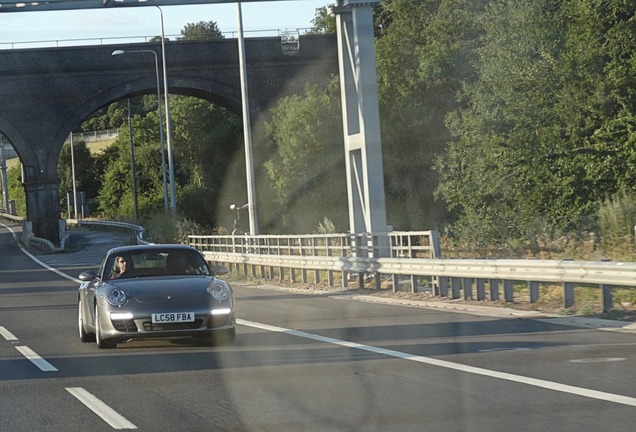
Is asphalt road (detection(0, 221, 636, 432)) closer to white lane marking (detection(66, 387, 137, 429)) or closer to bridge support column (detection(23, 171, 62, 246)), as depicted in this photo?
white lane marking (detection(66, 387, 137, 429))

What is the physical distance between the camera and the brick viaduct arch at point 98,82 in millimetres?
67562

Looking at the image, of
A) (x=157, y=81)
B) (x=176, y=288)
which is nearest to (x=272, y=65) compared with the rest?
(x=157, y=81)

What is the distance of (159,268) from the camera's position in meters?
14.8

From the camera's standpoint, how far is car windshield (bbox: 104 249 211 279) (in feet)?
47.7

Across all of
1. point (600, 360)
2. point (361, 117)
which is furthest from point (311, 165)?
point (600, 360)

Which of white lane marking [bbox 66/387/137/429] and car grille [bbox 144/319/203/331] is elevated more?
car grille [bbox 144/319/203/331]

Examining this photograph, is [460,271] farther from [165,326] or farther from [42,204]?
[42,204]

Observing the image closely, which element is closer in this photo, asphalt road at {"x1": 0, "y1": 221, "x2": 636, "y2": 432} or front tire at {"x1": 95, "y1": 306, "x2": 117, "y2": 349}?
asphalt road at {"x1": 0, "y1": 221, "x2": 636, "y2": 432}

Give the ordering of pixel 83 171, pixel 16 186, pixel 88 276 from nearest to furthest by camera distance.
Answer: pixel 88 276 → pixel 83 171 → pixel 16 186

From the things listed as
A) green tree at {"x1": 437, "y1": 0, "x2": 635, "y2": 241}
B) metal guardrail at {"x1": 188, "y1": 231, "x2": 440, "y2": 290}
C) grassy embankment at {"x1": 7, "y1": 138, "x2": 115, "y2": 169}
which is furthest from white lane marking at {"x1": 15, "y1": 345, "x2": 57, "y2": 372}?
grassy embankment at {"x1": 7, "y1": 138, "x2": 115, "y2": 169}

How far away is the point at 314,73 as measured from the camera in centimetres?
6944

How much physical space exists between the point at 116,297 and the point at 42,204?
2243 inches

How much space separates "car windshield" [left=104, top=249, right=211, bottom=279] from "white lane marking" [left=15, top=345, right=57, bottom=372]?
4.32 ft

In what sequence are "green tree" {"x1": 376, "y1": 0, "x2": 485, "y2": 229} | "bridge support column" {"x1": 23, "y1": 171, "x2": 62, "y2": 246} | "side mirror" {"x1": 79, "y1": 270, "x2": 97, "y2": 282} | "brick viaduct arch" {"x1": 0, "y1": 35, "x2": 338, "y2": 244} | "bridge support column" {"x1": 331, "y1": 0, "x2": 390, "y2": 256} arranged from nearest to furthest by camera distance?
"side mirror" {"x1": 79, "y1": 270, "x2": 97, "y2": 282} < "bridge support column" {"x1": 331, "y1": 0, "x2": 390, "y2": 256} < "green tree" {"x1": 376, "y1": 0, "x2": 485, "y2": 229} < "brick viaduct arch" {"x1": 0, "y1": 35, "x2": 338, "y2": 244} < "bridge support column" {"x1": 23, "y1": 171, "x2": 62, "y2": 246}
